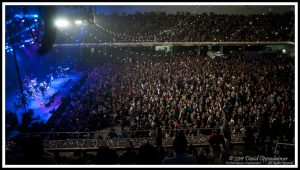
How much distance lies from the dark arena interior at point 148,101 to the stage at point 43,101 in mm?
49

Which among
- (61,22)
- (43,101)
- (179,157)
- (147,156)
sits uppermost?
(61,22)

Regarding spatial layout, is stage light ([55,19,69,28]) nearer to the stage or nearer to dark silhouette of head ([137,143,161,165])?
dark silhouette of head ([137,143,161,165])

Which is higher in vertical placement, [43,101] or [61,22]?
[61,22]

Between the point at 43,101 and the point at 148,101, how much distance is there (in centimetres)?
561

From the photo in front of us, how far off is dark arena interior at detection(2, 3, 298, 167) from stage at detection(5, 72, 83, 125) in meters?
0.05

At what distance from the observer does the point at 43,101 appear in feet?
45.5

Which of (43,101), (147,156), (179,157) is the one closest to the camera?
(179,157)

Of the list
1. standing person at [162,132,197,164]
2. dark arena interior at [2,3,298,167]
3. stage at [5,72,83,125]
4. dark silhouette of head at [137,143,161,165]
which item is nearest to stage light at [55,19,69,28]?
dark arena interior at [2,3,298,167]

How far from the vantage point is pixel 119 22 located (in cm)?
3225

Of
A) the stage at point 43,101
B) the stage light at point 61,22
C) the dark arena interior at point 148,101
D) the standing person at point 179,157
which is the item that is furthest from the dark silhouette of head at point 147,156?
the stage at point 43,101

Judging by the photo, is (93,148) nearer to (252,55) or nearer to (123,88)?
(123,88)

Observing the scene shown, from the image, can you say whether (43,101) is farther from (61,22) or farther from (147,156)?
(147,156)

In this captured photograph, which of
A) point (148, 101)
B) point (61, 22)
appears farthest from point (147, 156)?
point (61, 22)

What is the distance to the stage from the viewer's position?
38.7 feet
